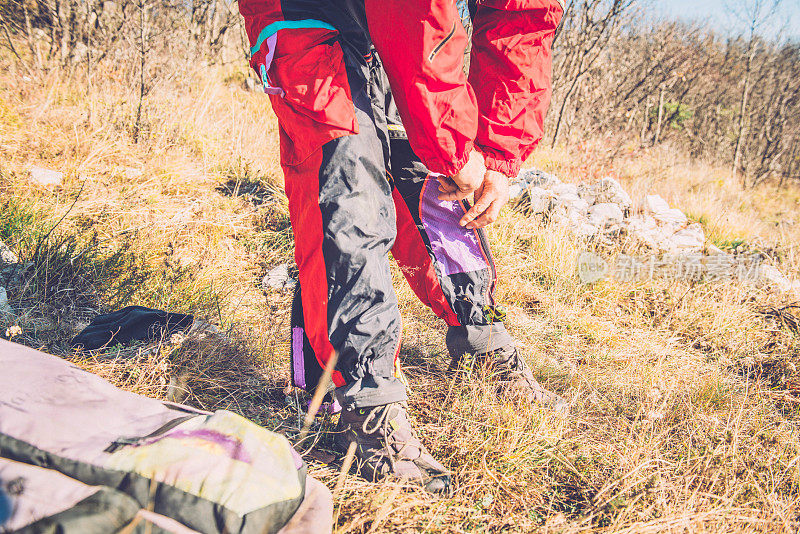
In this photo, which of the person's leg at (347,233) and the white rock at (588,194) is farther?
the white rock at (588,194)

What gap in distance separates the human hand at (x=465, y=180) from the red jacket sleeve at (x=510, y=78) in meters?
0.05

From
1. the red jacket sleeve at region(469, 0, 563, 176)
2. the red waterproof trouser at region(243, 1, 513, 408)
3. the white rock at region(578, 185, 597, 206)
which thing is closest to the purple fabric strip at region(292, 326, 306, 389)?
the red waterproof trouser at region(243, 1, 513, 408)

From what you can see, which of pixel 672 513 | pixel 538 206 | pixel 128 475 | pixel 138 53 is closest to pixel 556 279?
pixel 538 206

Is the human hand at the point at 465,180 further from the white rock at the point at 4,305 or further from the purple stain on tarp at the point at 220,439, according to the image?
the white rock at the point at 4,305

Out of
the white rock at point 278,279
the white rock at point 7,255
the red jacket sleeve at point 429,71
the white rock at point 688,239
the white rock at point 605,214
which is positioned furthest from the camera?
the white rock at point 688,239

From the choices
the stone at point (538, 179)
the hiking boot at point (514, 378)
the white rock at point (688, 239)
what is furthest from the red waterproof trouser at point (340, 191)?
the white rock at point (688, 239)

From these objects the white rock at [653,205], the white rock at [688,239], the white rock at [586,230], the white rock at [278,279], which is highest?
the white rock at [653,205]

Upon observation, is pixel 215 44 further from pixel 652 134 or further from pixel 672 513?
pixel 652 134

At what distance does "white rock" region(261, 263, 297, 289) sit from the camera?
232 cm

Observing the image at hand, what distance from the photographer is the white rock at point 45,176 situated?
2.38m

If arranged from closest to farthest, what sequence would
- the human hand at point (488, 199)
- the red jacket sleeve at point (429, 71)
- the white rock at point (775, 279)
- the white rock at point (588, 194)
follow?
the red jacket sleeve at point (429, 71) < the human hand at point (488, 199) < the white rock at point (775, 279) < the white rock at point (588, 194)

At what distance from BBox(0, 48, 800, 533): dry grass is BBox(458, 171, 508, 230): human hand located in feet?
1.97

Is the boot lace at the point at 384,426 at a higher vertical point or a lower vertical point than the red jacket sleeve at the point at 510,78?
lower

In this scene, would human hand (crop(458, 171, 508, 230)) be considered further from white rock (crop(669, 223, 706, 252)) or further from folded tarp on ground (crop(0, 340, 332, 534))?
white rock (crop(669, 223, 706, 252))
